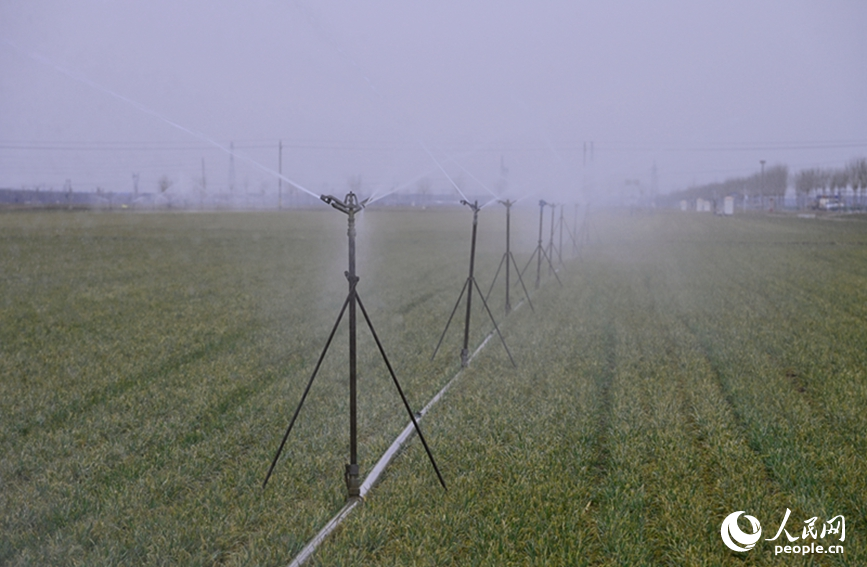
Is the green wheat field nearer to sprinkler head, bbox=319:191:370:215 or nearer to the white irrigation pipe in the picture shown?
the white irrigation pipe

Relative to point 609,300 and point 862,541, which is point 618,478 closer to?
point 862,541

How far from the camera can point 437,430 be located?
607 cm

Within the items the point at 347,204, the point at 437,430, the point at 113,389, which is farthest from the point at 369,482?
the point at 113,389

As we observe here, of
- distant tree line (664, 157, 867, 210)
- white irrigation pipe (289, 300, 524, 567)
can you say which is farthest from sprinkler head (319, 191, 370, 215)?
distant tree line (664, 157, 867, 210)

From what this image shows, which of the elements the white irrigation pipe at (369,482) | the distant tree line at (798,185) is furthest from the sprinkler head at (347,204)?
the distant tree line at (798,185)

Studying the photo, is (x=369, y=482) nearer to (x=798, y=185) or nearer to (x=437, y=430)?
(x=437, y=430)

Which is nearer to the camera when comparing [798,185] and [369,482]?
[369,482]

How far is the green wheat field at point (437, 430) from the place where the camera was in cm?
418

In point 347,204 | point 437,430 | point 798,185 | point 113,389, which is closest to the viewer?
point 347,204

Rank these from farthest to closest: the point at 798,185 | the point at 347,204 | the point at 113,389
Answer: the point at 798,185
the point at 113,389
the point at 347,204

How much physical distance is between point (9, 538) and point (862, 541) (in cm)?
515

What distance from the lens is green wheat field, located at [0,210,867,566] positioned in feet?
13.7

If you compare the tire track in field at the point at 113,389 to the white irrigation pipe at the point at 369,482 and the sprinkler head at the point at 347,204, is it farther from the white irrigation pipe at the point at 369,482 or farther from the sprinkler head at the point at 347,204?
the sprinkler head at the point at 347,204

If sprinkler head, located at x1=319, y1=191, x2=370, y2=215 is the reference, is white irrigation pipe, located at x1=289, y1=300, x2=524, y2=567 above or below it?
below
